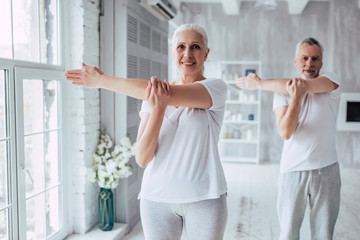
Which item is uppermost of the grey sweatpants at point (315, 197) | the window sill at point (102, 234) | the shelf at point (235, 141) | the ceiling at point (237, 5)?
the ceiling at point (237, 5)

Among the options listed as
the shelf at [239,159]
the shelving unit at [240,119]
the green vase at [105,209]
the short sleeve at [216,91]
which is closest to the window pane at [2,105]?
the green vase at [105,209]

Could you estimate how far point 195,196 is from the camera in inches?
50.1

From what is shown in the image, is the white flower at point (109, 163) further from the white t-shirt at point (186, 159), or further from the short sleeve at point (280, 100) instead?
the white t-shirt at point (186, 159)

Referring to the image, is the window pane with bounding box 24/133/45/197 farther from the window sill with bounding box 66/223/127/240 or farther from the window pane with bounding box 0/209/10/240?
the window sill with bounding box 66/223/127/240

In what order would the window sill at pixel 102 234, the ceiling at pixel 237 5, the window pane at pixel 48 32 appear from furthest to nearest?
1. the ceiling at pixel 237 5
2. the window sill at pixel 102 234
3. the window pane at pixel 48 32

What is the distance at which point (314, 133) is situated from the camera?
202 centimetres

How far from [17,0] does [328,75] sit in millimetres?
1888

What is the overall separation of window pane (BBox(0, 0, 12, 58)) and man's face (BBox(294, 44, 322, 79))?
1709 mm

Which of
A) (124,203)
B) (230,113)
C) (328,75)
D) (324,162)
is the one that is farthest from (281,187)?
(230,113)

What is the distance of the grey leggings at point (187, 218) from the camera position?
1.30 metres

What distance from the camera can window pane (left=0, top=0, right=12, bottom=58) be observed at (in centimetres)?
200

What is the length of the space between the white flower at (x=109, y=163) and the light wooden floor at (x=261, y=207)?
0.59 meters

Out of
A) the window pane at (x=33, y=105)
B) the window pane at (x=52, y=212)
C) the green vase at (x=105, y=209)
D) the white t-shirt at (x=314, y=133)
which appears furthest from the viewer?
the green vase at (x=105, y=209)

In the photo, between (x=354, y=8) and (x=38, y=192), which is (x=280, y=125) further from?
(x=354, y=8)
